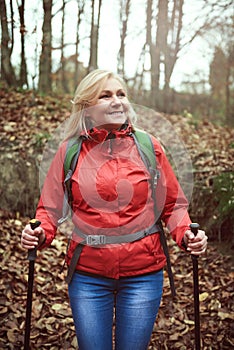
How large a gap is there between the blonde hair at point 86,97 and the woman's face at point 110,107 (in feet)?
0.12

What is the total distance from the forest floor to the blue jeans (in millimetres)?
857

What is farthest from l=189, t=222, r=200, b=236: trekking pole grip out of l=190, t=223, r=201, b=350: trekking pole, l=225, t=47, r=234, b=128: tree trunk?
l=225, t=47, r=234, b=128: tree trunk

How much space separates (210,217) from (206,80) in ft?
42.1

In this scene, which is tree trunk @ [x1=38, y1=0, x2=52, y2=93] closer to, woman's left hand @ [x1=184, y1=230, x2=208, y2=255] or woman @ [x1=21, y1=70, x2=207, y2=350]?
woman @ [x1=21, y1=70, x2=207, y2=350]

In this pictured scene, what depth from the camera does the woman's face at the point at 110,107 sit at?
8.55 feet

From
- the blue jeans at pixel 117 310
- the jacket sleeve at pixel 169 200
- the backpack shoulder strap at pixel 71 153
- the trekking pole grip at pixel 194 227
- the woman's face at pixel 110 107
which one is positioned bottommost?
the blue jeans at pixel 117 310

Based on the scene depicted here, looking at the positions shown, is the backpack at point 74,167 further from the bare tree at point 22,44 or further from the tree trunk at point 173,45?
the tree trunk at point 173,45

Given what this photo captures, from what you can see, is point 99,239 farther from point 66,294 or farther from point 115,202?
point 66,294

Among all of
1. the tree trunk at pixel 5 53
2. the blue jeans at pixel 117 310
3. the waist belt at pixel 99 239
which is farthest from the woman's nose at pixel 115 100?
the tree trunk at pixel 5 53

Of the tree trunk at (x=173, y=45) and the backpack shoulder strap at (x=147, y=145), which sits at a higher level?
A: the tree trunk at (x=173, y=45)

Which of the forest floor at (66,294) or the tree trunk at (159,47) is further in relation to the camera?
the tree trunk at (159,47)

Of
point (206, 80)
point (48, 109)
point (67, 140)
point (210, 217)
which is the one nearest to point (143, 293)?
point (67, 140)

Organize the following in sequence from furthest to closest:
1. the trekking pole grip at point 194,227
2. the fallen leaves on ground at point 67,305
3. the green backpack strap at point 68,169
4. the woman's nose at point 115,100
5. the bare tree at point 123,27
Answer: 1. the bare tree at point 123,27
2. the fallen leaves on ground at point 67,305
3. the woman's nose at point 115,100
4. the green backpack strap at point 68,169
5. the trekking pole grip at point 194,227

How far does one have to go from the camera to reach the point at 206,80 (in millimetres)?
16719
